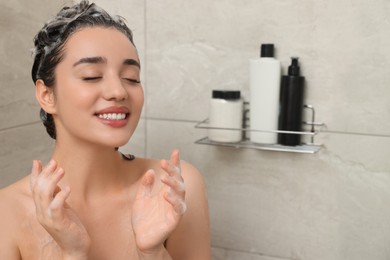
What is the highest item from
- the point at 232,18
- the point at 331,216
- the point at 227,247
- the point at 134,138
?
the point at 232,18

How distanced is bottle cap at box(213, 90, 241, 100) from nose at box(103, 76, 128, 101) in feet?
1.51

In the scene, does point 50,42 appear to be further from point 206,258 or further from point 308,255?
point 308,255

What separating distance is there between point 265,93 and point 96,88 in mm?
555

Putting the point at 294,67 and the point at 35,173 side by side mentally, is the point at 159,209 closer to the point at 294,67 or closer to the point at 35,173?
the point at 35,173

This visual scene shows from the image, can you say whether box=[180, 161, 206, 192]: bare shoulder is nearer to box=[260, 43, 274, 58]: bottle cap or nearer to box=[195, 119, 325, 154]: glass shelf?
box=[195, 119, 325, 154]: glass shelf

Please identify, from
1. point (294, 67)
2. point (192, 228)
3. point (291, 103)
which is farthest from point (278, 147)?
point (192, 228)

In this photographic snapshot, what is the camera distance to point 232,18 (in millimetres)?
1448

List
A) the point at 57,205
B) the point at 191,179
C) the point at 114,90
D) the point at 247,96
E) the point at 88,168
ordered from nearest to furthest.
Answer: the point at 57,205
the point at 114,90
the point at 88,168
the point at 191,179
the point at 247,96

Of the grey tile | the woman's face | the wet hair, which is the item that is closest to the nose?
the woman's face

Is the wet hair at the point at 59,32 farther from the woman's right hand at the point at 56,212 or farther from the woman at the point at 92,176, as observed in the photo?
the woman's right hand at the point at 56,212

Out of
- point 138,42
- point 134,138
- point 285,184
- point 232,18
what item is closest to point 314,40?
point 232,18

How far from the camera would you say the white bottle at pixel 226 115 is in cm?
140

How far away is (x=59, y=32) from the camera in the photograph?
3.44ft

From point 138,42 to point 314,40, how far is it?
602 millimetres
